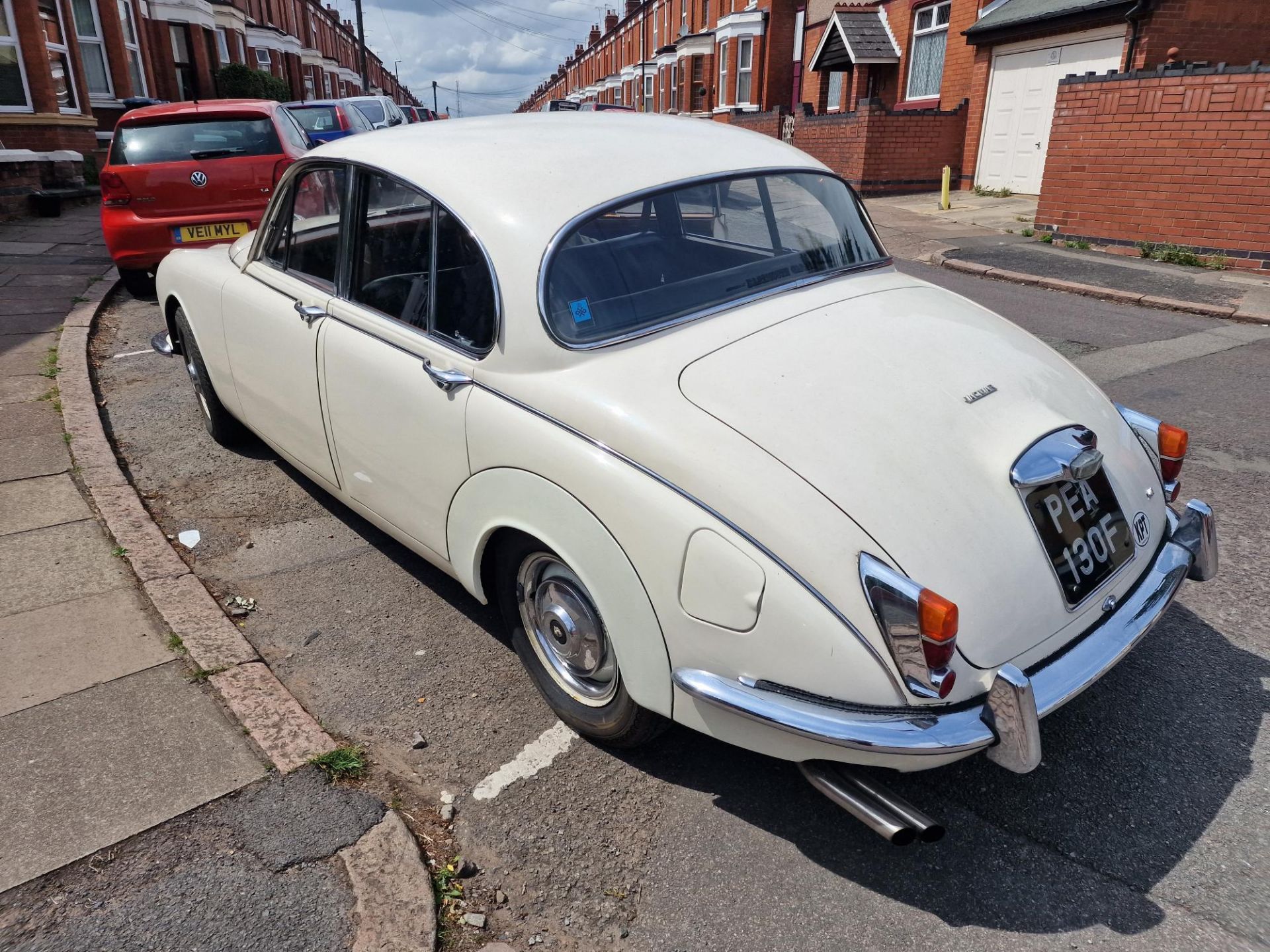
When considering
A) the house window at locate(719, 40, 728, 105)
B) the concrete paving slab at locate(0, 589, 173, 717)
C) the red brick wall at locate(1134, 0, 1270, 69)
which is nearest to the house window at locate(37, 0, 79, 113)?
the concrete paving slab at locate(0, 589, 173, 717)

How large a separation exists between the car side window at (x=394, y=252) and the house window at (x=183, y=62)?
100ft

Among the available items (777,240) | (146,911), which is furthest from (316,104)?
(146,911)

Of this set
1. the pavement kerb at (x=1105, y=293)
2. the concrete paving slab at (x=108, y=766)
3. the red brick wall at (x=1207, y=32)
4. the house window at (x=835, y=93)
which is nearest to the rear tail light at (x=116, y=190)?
the concrete paving slab at (x=108, y=766)

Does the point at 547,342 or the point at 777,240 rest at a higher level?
the point at 777,240

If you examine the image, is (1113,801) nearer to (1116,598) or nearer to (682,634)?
(1116,598)

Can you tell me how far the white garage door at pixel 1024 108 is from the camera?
1614 cm

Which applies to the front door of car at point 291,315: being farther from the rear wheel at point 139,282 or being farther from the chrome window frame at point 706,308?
the rear wheel at point 139,282

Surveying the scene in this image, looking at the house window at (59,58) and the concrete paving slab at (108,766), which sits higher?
the house window at (59,58)

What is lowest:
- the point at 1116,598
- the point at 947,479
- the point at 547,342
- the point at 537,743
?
the point at 537,743

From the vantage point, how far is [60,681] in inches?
120

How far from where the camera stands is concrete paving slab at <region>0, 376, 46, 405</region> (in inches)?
232

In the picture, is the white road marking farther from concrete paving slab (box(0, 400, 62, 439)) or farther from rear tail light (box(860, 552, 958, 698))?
concrete paving slab (box(0, 400, 62, 439))

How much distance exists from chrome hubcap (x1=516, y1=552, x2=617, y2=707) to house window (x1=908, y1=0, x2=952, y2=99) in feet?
69.1

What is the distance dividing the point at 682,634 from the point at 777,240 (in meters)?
1.70
